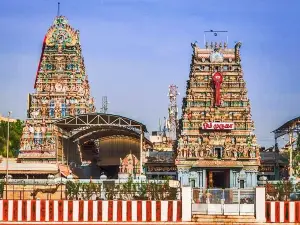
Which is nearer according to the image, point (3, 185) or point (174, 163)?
point (3, 185)

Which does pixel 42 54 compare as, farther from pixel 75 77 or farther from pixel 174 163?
pixel 174 163

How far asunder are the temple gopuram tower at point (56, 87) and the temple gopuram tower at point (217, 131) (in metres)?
22.9

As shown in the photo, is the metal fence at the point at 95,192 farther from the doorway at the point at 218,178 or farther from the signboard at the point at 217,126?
the doorway at the point at 218,178

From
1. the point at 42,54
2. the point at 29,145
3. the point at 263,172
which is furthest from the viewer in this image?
the point at 42,54

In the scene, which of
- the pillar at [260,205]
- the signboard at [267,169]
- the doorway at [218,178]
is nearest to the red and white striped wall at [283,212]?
the pillar at [260,205]

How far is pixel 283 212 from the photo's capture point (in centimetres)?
5294

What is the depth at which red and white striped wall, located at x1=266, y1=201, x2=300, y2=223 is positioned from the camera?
173 ft

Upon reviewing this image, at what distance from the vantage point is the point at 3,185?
61188mm

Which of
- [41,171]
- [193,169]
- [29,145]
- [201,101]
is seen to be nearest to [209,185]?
[193,169]

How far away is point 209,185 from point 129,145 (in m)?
25.4

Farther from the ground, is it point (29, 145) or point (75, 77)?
point (75, 77)

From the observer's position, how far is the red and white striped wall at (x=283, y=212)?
52.7 meters

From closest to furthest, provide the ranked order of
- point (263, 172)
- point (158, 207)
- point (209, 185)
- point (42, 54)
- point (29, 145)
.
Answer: point (158, 207) → point (209, 185) → point (263, 172) → point (29, 145) → point (42, 54)

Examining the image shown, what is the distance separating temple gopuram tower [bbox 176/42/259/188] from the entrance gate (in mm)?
35319
